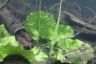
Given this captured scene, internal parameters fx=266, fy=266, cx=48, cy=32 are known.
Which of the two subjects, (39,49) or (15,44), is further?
(39,49)

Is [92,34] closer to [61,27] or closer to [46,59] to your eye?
[61,27]

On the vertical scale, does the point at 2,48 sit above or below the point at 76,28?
above

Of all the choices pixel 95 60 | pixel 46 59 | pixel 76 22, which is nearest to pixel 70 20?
pixel 76 22

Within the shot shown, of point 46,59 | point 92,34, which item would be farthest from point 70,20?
point 46,59

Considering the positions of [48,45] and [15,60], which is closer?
[15,60]

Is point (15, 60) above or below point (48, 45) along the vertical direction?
above

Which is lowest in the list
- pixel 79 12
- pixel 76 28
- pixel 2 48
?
pixel 79 12

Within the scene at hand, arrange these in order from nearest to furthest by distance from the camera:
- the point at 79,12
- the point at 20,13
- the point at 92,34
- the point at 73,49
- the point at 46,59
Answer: the point at 46,59 → the point at 73,49 → the point at 92,34 → the point at 20,13 → the point at 79,12

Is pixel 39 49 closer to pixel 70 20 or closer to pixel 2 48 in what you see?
pixel 2 48

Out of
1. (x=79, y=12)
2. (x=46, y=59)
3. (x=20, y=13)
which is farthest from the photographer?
(x=79, y=12)
